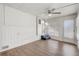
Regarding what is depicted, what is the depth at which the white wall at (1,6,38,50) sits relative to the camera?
289cm

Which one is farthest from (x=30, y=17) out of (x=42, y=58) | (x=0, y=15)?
(x=42, y=58)

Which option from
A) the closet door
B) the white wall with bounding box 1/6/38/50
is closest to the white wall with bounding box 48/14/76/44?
the closet door

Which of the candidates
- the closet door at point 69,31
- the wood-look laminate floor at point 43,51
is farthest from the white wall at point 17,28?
the closet door at point 69,31

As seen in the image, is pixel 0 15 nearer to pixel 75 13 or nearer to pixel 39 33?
pixel 39 33

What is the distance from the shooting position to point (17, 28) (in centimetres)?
341

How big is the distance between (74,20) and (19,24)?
3062 millimetres

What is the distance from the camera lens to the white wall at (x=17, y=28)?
9.49 feet

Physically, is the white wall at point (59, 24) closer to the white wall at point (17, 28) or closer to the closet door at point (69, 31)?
the closet door at point (69, 31)

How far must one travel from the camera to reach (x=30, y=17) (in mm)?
4246

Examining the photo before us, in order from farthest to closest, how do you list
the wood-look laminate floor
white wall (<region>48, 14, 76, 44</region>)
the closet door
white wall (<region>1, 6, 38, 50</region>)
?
1. white wall (<region>48, 14, 76, 44</region>)
2. the closet door
3. white wall (<region>1, 6, 38, 50</region>)
4. the wood-look laminate floor

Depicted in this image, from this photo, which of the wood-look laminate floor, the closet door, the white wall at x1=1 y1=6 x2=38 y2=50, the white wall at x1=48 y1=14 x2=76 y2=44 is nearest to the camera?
the wood-look laminate floor

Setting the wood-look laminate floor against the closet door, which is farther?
the closet door

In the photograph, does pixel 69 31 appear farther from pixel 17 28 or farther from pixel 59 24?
pixel 17 28

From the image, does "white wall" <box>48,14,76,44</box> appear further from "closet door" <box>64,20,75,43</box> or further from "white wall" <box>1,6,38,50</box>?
"white wall" <box>1,6,38,50</box>
